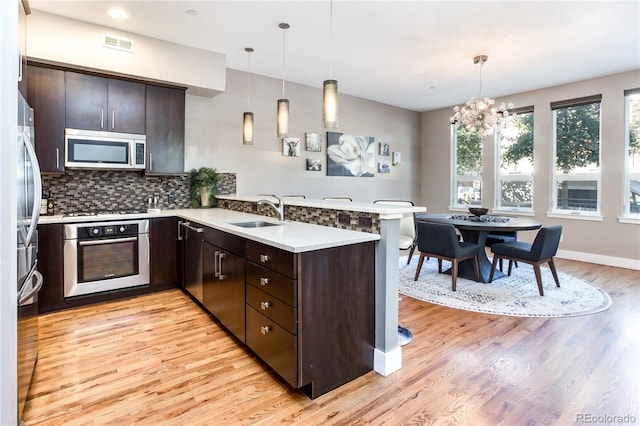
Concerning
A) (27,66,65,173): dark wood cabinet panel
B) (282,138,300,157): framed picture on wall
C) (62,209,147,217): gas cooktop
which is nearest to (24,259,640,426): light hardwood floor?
(62,209,147,217): gas cooktop

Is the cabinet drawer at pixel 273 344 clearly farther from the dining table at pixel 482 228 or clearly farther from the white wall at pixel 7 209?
the dining table at pixel 482 228

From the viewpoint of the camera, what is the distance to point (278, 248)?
1.95 meters

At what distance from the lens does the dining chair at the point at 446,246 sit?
3.79 m

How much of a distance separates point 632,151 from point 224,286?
5.90 metres

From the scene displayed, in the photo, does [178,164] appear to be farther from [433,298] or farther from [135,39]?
[433,298]

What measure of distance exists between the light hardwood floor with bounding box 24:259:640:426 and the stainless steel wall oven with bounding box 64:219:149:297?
39 cm

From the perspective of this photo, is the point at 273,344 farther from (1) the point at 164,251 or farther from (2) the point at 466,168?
(2) the point at 466,168

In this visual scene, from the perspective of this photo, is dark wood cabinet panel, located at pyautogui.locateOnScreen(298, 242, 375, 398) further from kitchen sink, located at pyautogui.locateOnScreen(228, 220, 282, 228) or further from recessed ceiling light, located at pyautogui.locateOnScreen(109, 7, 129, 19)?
recessed ceiling light, located at pyautogui.locateOnScreen(109, 7, 129, 19)

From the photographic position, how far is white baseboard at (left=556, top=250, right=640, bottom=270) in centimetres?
487

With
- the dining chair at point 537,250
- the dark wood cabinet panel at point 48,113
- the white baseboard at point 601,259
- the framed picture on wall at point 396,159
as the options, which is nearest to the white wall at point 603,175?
the white baseboard at point 601,259

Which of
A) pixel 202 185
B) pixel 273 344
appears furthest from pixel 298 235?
pixel 202 185

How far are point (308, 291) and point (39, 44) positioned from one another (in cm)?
346

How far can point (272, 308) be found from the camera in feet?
6.64

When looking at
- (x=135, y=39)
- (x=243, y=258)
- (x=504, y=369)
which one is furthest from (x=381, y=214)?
Answer: (x=135, y=39)
